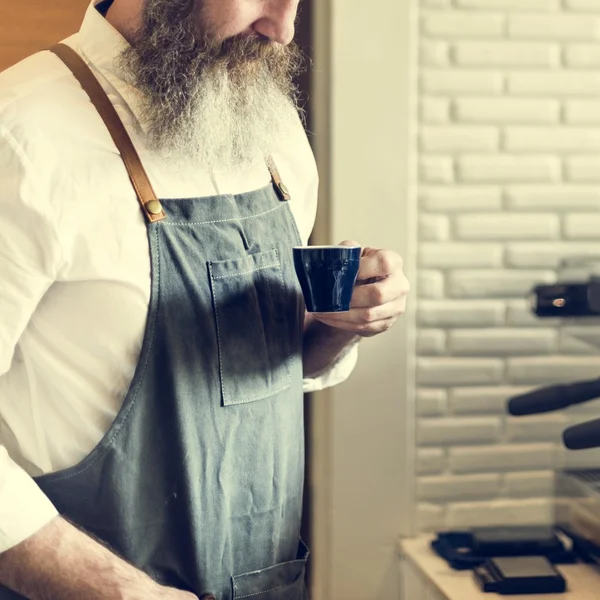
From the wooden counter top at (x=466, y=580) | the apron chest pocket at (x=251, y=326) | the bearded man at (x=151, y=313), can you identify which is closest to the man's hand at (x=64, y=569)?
the bearded man at (x=151, y=313)

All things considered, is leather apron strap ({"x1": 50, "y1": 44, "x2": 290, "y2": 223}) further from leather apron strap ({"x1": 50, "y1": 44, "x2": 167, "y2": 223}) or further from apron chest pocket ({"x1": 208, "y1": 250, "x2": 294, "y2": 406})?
apron chest pocket ({"x1": 208, "y1": 250, "x2": 294, "y2": 406})

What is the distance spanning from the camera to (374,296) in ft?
3.88

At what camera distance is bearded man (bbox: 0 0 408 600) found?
3.36 feet

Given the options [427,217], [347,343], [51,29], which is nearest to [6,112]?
[347,343]

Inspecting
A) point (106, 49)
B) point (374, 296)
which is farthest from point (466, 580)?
point (106, 49)

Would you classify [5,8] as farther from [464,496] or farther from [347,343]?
[464,496]

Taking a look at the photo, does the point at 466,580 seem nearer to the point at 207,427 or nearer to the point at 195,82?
the point at 207,427

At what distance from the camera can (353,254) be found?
108cm

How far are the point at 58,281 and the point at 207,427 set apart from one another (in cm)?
28

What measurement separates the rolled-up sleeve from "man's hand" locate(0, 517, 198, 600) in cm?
2

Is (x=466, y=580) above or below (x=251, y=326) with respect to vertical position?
below

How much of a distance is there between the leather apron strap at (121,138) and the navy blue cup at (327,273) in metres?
0.21

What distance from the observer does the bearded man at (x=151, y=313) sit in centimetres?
103

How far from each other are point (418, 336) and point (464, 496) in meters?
0.37
